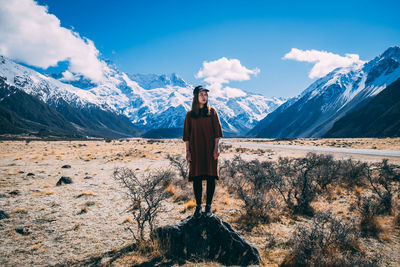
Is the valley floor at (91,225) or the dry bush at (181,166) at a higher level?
the dry bush at (181,166)

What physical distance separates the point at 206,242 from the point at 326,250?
2397 mm

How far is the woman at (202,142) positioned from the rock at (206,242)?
30 centimetres

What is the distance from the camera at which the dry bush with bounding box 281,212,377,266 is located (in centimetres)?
370

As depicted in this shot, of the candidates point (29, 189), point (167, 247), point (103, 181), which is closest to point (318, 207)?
point (167, 247)

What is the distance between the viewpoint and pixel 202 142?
4.71 m

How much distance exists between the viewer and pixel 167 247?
4422 millimetres

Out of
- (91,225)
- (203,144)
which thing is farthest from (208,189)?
(91,225)

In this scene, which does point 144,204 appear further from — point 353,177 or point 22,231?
point 353,177

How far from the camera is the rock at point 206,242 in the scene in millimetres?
4156

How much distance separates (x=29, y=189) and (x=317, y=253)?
12775 mm

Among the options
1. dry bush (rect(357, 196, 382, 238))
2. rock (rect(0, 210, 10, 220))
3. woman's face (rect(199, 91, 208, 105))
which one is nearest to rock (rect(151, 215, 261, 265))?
woman's face (rect(199, 91, 208, 105))

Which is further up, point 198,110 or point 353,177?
point 198,110

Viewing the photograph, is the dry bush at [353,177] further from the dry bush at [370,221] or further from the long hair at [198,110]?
the long hair at [198,110]

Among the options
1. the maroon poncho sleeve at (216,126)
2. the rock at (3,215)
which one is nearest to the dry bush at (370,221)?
the maroon poncho sleeve at (216,126)
